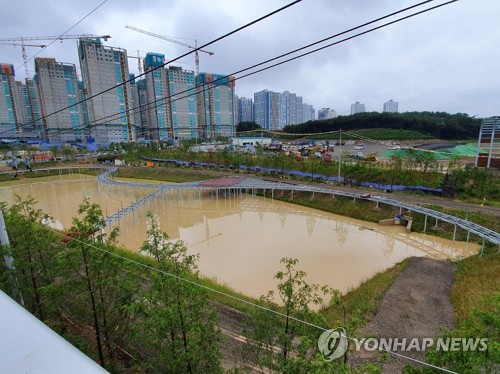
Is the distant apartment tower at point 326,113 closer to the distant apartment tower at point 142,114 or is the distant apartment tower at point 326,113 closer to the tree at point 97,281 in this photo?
the distant apartment tower at point 142,114

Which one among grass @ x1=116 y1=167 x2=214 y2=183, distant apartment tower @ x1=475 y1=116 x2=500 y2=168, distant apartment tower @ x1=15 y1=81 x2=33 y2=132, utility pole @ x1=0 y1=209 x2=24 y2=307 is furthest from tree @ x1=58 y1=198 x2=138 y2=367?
distant apartment tower @ x1=15 y1=81 x2=33 y2=132

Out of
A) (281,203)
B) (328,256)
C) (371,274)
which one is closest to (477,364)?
(371,274)

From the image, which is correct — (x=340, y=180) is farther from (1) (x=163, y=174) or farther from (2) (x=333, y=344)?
(2) (x=333, y=344)

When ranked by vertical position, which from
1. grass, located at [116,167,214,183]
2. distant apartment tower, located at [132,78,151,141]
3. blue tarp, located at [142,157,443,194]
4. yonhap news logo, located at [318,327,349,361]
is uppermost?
distant apartment tower, located at [132,78,151,141]

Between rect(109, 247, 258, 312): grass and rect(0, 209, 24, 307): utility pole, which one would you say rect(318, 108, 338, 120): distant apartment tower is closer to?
rect(109, 247, 258, 312): grass

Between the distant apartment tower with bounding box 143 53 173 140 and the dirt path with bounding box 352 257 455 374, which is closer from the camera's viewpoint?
the dirt path with bounding box 352 257 455 374

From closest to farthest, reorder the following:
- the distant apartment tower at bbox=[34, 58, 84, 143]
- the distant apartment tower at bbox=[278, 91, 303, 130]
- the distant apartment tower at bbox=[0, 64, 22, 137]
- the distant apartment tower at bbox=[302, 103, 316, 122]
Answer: the distant apartment tower at bbox=[34, 58, 84, 143]
the distant apartment tower at bbox=[0, 64, 22, 137]
the distant apartment tower at bbox=[278, 91, 303, 130]
the distant apartment tower at bbox=[302, 103, 316, 122]

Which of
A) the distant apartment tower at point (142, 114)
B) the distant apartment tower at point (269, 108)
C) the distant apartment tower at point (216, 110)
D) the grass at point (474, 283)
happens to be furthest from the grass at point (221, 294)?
the distant apartment tower at point (269, 108)
